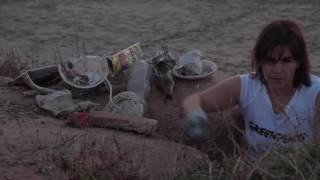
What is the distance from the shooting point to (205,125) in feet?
9.39

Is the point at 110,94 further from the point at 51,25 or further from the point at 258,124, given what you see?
the point at 51,25

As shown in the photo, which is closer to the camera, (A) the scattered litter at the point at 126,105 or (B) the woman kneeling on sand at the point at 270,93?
(B) the woman kneeling on sand at the point at 270,93

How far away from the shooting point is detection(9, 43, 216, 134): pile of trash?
11.0ft

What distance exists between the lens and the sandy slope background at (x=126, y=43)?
2.67 meters

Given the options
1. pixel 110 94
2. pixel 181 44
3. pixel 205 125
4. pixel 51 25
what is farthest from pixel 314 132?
pixel 51 25

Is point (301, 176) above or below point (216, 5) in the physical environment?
above

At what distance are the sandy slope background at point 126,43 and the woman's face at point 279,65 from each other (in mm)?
467

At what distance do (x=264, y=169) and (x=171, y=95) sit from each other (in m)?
1.98

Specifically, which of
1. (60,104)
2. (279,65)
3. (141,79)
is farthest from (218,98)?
(60,104)

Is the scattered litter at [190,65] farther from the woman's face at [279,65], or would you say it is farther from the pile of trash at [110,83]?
the woman's face at [279,65]

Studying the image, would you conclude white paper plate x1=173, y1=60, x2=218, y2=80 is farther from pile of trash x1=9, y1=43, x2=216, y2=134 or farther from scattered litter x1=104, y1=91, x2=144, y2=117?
scattered litter x1=104, y1=91, x2=144, y2=117

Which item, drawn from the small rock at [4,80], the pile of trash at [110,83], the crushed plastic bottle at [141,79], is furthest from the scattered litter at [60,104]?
the small rock at [4,80]

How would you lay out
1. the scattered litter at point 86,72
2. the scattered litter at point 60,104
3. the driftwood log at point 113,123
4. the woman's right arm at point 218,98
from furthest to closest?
the scattered litter at point 86,72 < the scattered litter at point 60,104 < the driftwood log at point 113,123 < the woman's right arm at point 218,98

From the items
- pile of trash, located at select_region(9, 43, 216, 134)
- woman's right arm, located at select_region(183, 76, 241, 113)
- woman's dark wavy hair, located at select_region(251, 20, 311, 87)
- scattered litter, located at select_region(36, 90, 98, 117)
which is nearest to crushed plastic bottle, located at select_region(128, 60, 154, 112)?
pile of trash, located at select_region(9, 43, 216, 134)
